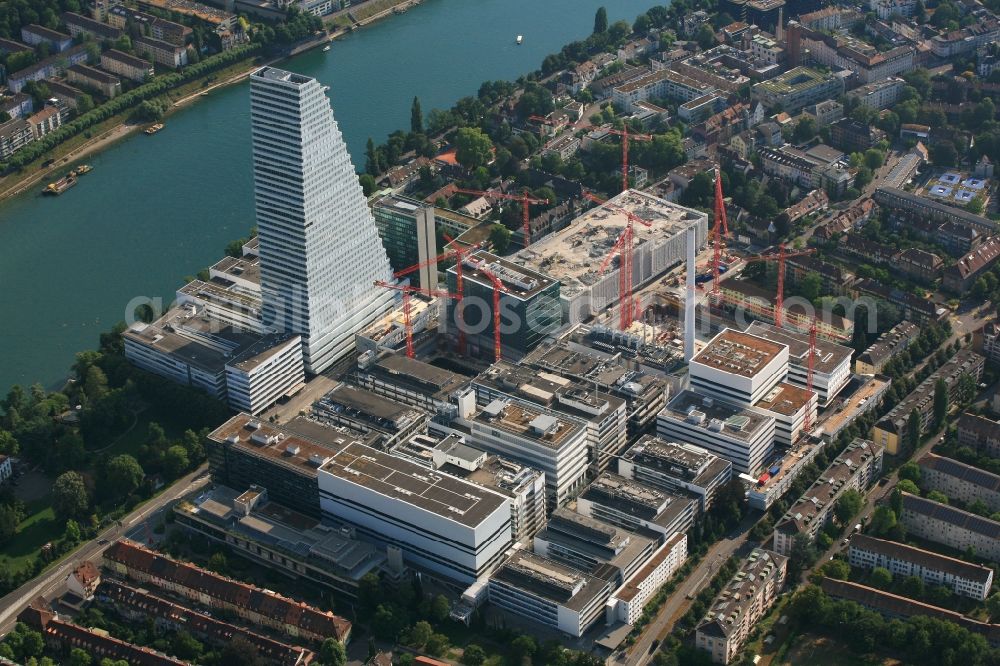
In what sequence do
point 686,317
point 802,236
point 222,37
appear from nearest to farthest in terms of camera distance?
point 686,317, point 802,236, point 222,37

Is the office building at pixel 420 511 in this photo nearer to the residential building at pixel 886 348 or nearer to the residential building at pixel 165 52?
the residential building at pixel 886 348

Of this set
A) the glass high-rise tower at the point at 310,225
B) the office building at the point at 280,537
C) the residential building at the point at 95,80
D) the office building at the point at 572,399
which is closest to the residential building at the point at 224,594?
the office building at the point at 280,537

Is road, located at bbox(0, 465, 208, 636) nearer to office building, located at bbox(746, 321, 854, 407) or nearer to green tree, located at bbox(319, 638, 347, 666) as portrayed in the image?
green tree, located at bbox(319, 638, 347, 666)

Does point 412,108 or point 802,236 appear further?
point 412,108

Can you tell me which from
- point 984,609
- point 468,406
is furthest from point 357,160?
point 984,609

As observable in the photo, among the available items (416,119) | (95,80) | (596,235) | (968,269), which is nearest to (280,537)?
(596,235)

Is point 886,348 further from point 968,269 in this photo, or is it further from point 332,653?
point 332,653

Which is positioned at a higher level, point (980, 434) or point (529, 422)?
point (529, 422)

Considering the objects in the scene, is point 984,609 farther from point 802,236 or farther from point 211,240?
point 211,240
